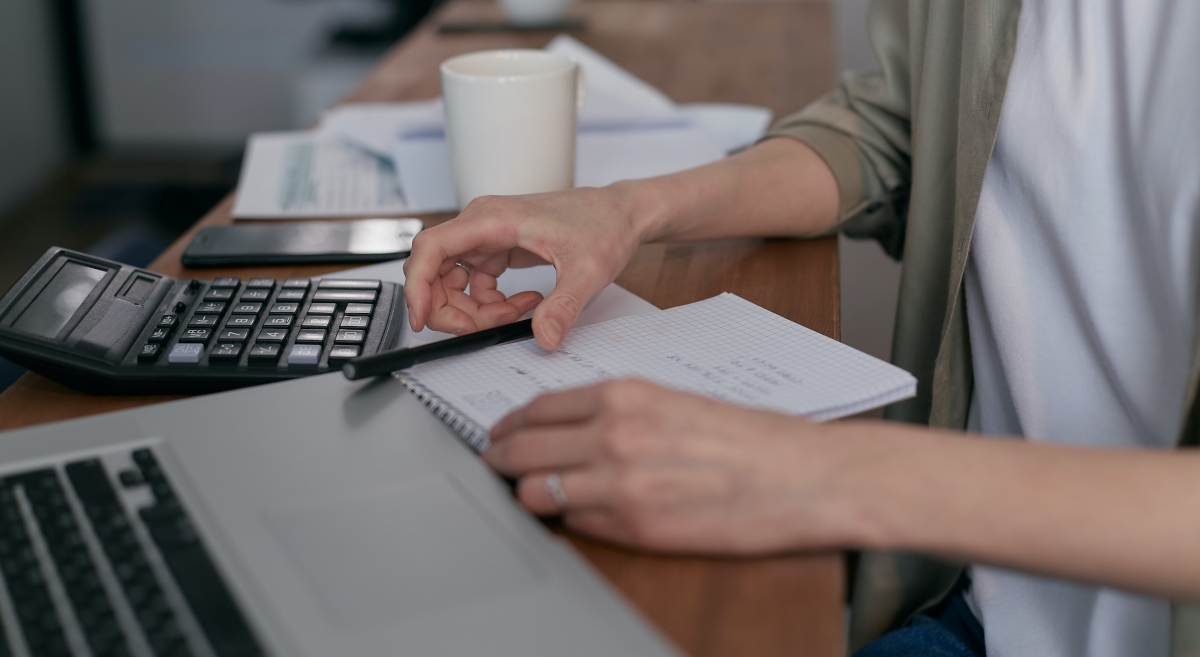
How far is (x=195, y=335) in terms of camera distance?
1.58 ft

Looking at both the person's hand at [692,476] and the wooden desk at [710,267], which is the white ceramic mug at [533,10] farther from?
the person's hand at [692,476]

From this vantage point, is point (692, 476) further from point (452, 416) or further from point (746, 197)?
point (746, 197)

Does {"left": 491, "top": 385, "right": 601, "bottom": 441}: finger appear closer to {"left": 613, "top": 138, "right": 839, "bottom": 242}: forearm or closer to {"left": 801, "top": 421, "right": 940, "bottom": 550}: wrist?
{"left": 801, "top": 421, "right": 940, "bottom": 550}: wrist

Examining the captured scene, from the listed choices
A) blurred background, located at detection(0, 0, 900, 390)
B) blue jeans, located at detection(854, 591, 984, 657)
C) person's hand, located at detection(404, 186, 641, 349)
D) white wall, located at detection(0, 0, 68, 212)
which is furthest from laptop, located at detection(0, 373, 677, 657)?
white wall, located at detection(0, 0, 68, 212)

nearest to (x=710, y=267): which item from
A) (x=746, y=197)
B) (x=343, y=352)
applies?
(x=746, y=197)

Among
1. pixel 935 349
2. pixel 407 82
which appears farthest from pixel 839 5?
pixel 935 349

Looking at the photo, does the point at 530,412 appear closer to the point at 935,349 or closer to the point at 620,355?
the point at 620,355

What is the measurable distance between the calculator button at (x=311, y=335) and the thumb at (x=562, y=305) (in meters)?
0.11

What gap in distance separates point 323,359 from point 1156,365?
0.46 m

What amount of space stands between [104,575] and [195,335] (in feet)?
0.64

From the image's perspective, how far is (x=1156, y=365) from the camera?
0.53 meters

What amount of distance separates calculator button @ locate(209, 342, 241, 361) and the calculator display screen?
0.25 feet

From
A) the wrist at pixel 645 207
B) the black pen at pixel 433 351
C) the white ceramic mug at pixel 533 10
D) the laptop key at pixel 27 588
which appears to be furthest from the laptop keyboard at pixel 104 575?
the white ceramic mug at pixel 533 10

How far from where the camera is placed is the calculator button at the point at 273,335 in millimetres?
480
